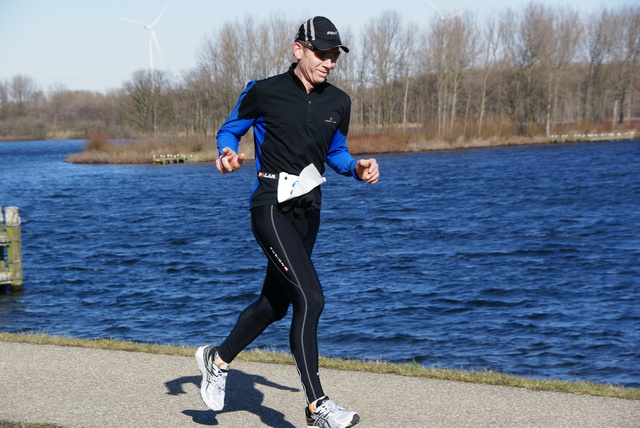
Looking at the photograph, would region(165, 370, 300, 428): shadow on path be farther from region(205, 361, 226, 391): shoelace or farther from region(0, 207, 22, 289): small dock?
region(0, 207, 22, 289): small dock

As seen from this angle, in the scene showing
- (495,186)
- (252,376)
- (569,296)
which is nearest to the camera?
(252,376)

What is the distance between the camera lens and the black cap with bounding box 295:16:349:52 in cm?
428

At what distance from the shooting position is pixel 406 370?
628 centimetres

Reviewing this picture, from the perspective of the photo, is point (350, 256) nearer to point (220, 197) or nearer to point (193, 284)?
point (193, 284)

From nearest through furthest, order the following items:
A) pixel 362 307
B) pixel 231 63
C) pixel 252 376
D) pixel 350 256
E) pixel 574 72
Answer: pixel 252 376
pixel 362 307
pixel 350 256
pixel 231 63
pixel 574 72

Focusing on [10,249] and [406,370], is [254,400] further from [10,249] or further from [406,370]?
[10,249]

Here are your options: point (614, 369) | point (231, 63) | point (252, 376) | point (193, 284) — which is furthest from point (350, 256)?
point (231, 63)

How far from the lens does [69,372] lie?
6105mm

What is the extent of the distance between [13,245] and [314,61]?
42.6 feet

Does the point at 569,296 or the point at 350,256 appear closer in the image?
the point at 569,296

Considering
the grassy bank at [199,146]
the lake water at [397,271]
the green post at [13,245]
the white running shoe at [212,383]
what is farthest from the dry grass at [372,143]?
the white running shoe at [212,383]

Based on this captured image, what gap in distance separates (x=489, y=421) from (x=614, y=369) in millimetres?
7132

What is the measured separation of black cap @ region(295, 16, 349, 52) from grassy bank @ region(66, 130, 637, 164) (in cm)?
6069

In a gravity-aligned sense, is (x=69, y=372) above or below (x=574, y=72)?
below
